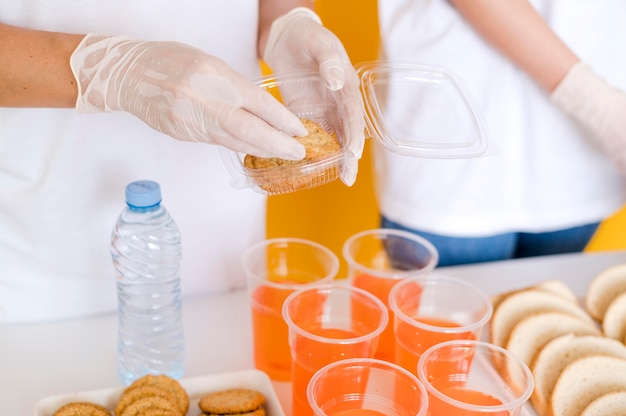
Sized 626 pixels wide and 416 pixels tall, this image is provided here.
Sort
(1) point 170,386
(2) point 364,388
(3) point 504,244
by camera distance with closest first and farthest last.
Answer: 1. (2) point 364,388
2. (1) point 170,386
3. (3) point 504,244

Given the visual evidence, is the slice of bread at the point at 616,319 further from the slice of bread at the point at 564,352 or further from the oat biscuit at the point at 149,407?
the oat biscuit at the point at 149,407

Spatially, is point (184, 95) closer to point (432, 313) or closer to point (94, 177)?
point (94, 177)

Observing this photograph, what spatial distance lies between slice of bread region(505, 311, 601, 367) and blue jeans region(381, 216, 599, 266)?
531 millimetres

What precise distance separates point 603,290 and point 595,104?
458mm

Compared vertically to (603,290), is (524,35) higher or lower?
higher

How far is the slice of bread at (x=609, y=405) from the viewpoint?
1164 millimetres

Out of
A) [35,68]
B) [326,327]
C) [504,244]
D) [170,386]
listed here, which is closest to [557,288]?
[504,244]

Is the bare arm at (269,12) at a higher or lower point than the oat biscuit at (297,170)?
higher

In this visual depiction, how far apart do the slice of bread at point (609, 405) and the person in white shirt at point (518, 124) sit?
2.40ft

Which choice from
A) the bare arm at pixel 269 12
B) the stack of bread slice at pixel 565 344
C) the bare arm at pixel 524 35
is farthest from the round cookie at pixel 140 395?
the bare arm at pixel 524 35

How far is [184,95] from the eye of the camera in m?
1.10

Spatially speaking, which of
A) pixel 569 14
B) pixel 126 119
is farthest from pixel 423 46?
pixel 126 119

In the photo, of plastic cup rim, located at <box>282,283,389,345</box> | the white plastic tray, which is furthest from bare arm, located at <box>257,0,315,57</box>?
the white plastic tray

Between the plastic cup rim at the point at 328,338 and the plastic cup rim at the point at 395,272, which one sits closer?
the plastic cup rim at the point at 328,338
